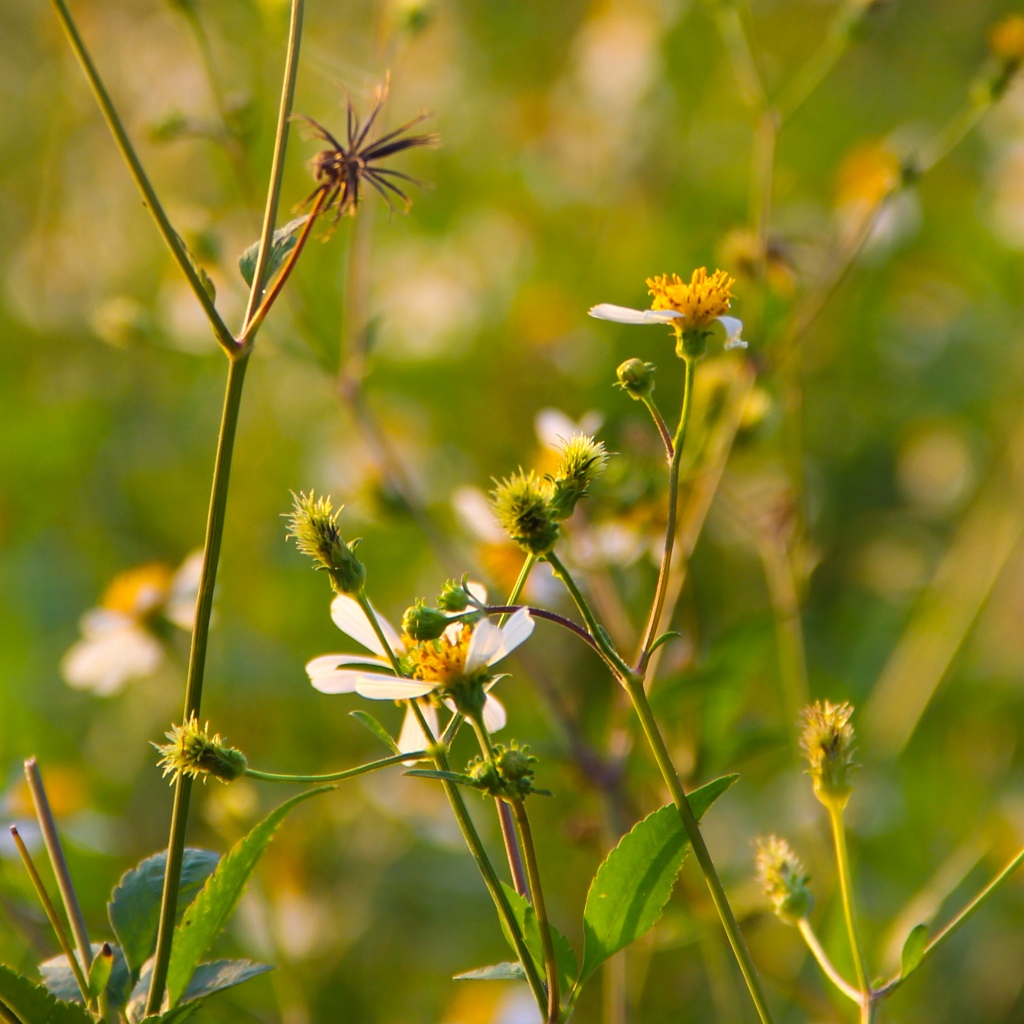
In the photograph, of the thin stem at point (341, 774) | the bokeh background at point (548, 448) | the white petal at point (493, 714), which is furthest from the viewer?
the bokeh background at point (548, 448)

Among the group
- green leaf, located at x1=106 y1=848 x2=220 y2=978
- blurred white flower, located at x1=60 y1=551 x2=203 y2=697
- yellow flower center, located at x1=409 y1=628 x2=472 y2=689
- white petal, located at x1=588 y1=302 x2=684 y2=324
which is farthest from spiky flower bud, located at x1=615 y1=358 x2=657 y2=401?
blurred white flower, located at x1=60 y1=551 x2=203 y2=697

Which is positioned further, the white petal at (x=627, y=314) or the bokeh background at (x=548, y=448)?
the bokeh background at (x=548, y=448)

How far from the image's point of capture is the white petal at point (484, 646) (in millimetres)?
368

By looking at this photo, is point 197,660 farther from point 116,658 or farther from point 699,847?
point 116,658

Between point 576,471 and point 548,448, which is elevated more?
point 548,448

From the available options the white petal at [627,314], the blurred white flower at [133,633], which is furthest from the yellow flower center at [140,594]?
the white petal at [627,314]

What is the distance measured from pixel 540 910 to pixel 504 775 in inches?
1.8

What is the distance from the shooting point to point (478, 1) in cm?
204

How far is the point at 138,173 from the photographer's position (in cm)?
36

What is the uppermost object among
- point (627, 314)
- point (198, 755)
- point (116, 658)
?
point (116, 658)

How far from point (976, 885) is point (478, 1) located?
5.60 ft

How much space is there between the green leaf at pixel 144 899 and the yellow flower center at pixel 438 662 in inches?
4.1

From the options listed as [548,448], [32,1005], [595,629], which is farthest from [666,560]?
[548,448]

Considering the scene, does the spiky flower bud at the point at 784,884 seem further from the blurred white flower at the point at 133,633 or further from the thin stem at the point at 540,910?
the blurred white flower at the point at 133,633
